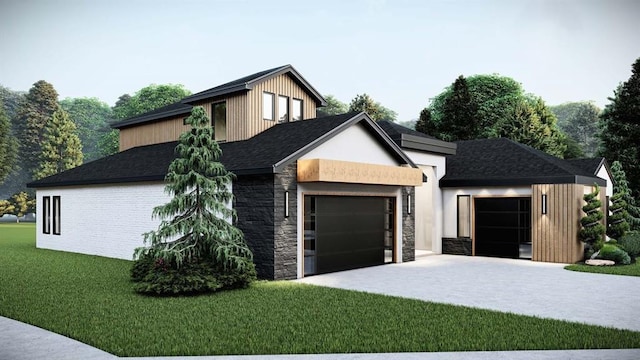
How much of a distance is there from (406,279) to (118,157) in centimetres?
1542

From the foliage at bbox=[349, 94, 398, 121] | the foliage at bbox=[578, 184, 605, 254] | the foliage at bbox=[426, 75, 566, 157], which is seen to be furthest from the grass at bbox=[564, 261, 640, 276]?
the foliage at bbox=[349, 94, 398, 121]

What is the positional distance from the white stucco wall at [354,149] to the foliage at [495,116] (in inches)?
1087

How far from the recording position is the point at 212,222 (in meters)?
12.7

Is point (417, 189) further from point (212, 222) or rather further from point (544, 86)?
point (544, 86)

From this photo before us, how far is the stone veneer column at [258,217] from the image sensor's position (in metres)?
13.9

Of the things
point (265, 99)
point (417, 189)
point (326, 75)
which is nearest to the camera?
point (265, 99)

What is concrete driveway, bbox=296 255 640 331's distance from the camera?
10.0m

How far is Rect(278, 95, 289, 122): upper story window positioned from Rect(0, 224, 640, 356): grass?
8881 mm

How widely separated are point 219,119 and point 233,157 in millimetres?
4354

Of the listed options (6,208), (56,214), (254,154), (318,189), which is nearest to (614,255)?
(318,189)

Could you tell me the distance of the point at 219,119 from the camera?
19.8m

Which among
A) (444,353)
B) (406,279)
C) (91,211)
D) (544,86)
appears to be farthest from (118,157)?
(544,86)

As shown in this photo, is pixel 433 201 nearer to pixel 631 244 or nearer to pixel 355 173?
pixel 355 173

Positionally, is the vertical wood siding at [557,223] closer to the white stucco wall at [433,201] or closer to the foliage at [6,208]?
the white stucco wall at [433,201]
